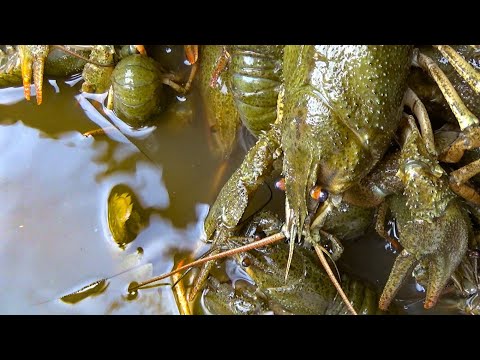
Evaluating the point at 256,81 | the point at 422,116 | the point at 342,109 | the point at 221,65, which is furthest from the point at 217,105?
the point at 422,116

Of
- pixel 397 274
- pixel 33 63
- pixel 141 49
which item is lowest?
pixel 397 274

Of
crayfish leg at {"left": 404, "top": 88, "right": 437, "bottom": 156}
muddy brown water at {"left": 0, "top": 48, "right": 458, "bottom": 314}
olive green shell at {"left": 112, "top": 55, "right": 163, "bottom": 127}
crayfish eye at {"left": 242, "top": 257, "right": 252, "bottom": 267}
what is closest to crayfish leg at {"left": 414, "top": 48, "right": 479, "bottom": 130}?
crayfish leg at {"left": 404, "top": 88, "right": 437, "bottom": 156}

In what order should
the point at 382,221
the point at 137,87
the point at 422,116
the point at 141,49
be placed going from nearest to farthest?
1. the point at 422,116
2. the point at 382,221
3. the point at 137,87
4. the point at 141,49

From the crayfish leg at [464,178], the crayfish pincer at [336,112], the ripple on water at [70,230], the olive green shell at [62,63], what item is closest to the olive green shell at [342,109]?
the crayfish pincer at [336,112]

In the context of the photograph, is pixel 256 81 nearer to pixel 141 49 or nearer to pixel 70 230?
pixel 141 49

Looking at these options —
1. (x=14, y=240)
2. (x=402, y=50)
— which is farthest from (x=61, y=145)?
(x=402, y=50)

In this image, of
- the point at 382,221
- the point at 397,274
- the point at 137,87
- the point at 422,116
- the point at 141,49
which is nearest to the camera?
the point at 422,116

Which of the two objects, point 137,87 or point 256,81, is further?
point 137,87

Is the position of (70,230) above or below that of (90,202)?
below
